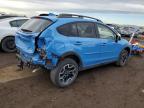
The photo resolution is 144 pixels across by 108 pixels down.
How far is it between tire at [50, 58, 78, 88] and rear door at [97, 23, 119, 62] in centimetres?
140

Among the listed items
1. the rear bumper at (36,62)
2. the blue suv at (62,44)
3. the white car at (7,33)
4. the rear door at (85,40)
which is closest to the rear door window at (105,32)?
the blue suv at (62,44)

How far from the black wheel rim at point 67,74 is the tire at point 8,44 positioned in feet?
15.2

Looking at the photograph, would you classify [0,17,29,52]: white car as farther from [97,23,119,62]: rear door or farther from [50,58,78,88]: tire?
[50,58,78,88]: tire

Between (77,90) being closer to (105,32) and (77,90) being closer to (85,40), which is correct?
(85,40)

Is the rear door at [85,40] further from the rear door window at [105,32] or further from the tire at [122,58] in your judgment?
the tire at [122,58]

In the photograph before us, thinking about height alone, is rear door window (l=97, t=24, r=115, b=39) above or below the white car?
above

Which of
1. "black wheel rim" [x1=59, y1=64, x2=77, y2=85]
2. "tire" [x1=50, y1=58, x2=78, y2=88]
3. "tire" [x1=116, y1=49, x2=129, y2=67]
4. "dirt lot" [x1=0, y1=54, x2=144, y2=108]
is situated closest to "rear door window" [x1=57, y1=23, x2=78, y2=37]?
"tire" [x1=50, y1=58, x2=78, y2=88]

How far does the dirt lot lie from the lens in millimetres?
5184

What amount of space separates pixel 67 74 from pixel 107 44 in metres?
1.98

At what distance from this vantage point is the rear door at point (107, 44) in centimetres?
714

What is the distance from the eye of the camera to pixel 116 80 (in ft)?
23.1

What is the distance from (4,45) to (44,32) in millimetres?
4757

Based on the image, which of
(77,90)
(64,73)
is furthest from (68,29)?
(77,90)

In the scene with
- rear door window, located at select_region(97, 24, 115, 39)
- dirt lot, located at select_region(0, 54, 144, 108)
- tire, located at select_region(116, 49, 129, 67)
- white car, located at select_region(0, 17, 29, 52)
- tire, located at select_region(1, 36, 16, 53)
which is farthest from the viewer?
tire, located at select_region(1, 36, 16, 53)
